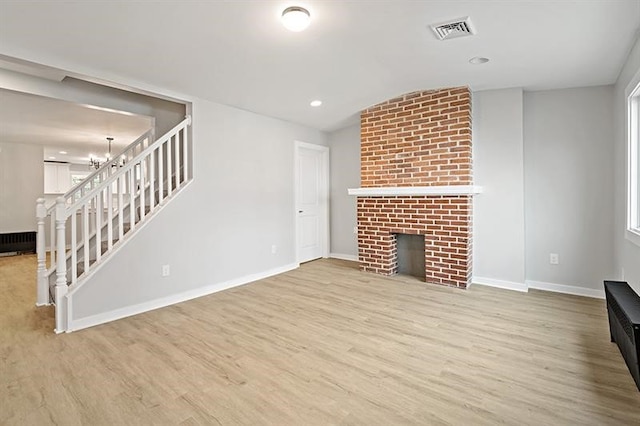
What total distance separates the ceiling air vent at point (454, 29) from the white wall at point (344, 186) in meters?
3.07

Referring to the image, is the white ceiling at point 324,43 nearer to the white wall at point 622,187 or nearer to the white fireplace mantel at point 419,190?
the white wall at point 622,187

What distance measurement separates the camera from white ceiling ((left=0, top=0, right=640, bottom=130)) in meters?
2.30

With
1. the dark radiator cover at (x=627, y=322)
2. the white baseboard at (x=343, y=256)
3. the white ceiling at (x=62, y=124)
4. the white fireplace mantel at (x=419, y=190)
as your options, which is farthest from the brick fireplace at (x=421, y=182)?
the white ceiling at (x=62, y=124)

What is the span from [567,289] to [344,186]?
3586 mm

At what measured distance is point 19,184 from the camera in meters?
6.85

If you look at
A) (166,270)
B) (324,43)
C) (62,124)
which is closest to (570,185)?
(324,43)

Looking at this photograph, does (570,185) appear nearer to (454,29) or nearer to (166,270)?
(454,29)

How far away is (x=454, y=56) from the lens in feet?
10.3

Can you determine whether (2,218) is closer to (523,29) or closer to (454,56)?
(454,56)

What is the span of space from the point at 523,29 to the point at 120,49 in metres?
3.31

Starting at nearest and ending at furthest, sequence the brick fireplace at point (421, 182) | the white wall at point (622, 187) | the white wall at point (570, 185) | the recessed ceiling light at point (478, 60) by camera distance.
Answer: the white wall at point (622, 187), the recessed ceiling light at point (478, 60), the white wall at point (570, 185), the brick fireplace at point (421, 182)

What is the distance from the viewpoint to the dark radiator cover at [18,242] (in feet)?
21.4

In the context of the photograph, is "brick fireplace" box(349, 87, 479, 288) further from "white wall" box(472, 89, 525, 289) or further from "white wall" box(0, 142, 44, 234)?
"white wall" box(0, 142, 44, 234)

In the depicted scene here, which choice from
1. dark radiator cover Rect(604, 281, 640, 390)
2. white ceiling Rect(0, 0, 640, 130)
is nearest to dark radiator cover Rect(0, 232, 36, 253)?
white ceiling Rect(0, 0, 640, 130)
